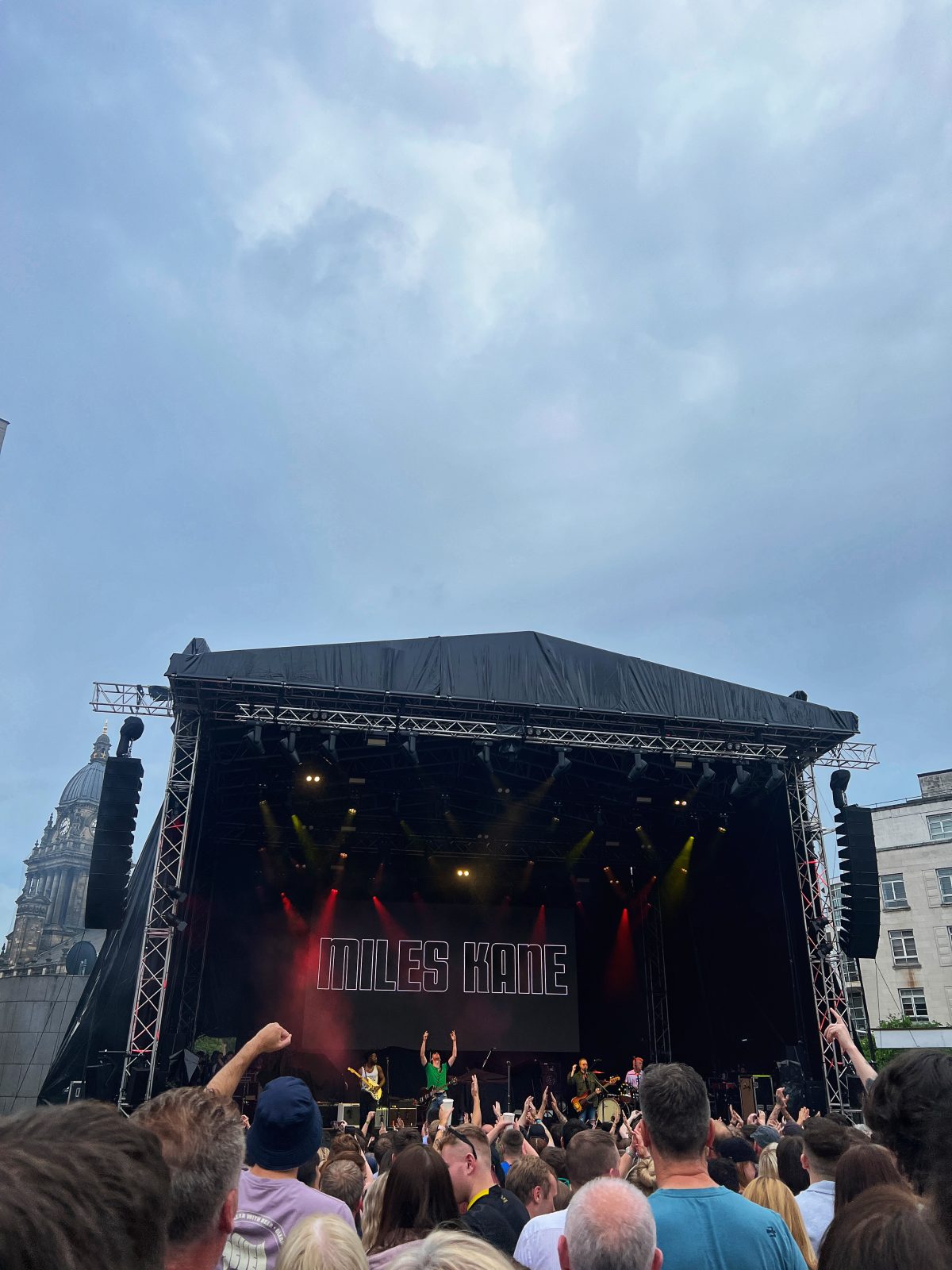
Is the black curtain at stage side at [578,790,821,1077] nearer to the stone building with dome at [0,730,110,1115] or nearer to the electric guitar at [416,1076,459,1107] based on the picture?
the electric guitar at [416,1076,459,1107]

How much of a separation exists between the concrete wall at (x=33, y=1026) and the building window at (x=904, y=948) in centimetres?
2827

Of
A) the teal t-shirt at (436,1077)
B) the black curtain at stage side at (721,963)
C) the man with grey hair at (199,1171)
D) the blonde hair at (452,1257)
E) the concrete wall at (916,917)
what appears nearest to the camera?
the blonde hair at (452,1257)

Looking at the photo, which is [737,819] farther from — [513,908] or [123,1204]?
[123,1204]

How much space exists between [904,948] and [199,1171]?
3752cm

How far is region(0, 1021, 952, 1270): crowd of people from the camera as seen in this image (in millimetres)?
838

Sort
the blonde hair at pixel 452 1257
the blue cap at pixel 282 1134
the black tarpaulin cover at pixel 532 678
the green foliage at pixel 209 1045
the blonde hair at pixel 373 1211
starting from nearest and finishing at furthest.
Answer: the blonde hair at pixel 452 1257 → the blue cap at pixel 282 1134 → the blonde hair at pixel 373 1211 → the black tarpaulin cover at pixel 532 678 → the green foliage at pixel 209 1045

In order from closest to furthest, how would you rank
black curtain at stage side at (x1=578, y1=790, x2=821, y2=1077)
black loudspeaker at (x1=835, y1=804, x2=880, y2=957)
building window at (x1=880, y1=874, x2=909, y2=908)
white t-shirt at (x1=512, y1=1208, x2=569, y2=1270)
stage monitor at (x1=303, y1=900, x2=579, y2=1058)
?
white t-shirt at (x1=512, y1=1208, x2=569, y2=1270)
black loudspeaker at (x1=835, y1=804, x2=880, y2=957)
black curtain at stage side at (x1=578, y1=790, x2=821, y2=1077)
stage monitor at (x1=303, y1=900, x2=579, y2=1058)
building window at (x1=880, y1=874, x2=909, y2=908)

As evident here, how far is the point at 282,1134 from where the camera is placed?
8.60 feet

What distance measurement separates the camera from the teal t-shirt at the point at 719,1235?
2336 millimetres

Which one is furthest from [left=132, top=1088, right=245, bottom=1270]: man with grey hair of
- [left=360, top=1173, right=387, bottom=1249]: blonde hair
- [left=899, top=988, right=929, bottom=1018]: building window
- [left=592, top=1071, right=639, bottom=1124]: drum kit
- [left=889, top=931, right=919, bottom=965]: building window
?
[left=889, top=931, right=919, bottom=965]: building window

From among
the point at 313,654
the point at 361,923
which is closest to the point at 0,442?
the point at 313,654

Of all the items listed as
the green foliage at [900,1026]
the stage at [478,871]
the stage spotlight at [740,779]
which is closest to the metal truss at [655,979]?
the stage at [478,871]

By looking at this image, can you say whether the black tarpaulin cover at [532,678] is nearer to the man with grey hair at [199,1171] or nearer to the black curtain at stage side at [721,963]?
the black curtain at stage side at [721,963]

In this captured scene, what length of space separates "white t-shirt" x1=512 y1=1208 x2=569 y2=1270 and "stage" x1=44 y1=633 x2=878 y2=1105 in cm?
1100
